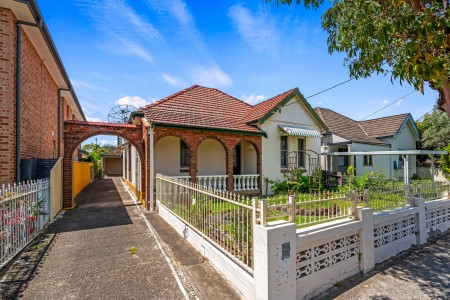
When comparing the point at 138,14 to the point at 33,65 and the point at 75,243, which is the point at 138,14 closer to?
the point at 33,65

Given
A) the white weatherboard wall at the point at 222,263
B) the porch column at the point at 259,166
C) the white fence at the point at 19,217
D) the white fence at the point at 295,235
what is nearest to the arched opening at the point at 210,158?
the porch column at the point at 259,166

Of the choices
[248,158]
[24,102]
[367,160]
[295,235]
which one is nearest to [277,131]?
[248,158]

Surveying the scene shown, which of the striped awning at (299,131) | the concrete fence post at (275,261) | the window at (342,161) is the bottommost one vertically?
the concrete fence post at (275,261)

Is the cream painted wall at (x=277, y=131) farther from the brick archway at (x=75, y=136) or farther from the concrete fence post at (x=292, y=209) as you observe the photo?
the concrete fence post at (x=292, y=209)

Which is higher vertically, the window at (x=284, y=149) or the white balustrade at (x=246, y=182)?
the window at (x=284, y=149)

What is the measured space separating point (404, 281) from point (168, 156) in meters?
10.6

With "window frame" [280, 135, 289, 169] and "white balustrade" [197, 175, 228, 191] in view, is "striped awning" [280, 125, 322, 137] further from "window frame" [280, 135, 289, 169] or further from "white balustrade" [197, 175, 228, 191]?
"white balustrade" [197, 175, 228, 191]

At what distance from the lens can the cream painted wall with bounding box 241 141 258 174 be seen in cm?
1441

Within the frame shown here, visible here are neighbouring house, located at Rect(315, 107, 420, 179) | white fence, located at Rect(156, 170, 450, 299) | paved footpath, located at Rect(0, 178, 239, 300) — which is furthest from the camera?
neighbouring house, located at Rect(315, 107, 420, 179)

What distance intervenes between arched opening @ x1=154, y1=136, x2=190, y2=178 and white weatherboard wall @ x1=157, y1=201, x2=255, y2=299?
5.83m

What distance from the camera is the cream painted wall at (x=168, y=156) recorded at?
12.2 m

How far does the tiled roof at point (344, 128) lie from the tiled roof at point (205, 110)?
27.5ft

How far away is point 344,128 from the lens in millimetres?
21562

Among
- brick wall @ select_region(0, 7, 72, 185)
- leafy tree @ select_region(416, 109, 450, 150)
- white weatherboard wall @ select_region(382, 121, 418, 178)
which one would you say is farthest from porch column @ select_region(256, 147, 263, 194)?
leafy tree @ select_region(416, 109, 450, 150)
